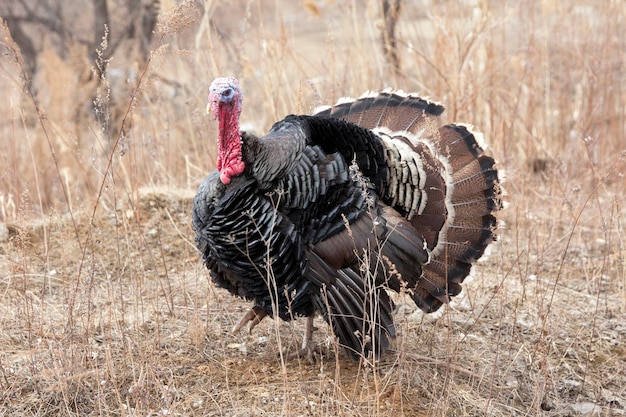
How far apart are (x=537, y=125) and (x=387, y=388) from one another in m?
4.40

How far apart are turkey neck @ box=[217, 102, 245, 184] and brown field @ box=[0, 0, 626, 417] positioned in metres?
0.38

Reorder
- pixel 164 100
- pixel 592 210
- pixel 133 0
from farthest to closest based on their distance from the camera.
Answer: pixel 133 0 < pixel 164 100 < pixel 592 210

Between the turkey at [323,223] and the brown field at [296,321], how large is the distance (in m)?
0.26

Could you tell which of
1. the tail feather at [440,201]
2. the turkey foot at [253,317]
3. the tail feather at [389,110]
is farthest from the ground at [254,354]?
the tail feather at [389,110]

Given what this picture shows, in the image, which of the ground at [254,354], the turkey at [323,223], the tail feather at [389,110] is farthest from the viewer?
the tail feather at [389,110]

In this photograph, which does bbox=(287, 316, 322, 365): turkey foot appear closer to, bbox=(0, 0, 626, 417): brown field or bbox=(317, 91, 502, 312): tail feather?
bbox=(0, 0, 626, 417): brown field

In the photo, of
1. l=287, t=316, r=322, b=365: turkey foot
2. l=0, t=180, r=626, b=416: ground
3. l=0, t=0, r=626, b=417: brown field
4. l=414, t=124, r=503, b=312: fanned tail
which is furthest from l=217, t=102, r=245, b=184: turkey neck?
l=414, t=124, r=503, b=312: fanned tail

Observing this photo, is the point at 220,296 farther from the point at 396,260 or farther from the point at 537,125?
the point at 537,125

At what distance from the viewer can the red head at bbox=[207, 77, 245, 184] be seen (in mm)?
3559

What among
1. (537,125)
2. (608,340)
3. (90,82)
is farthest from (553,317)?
(90,82)

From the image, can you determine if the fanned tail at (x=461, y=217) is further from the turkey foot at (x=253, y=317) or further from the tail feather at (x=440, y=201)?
the turkey foot at (x=253, y=317)

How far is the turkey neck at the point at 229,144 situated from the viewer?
140 inches

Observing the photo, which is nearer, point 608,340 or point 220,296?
point 608,340

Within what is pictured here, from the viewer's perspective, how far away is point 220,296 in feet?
15.6
